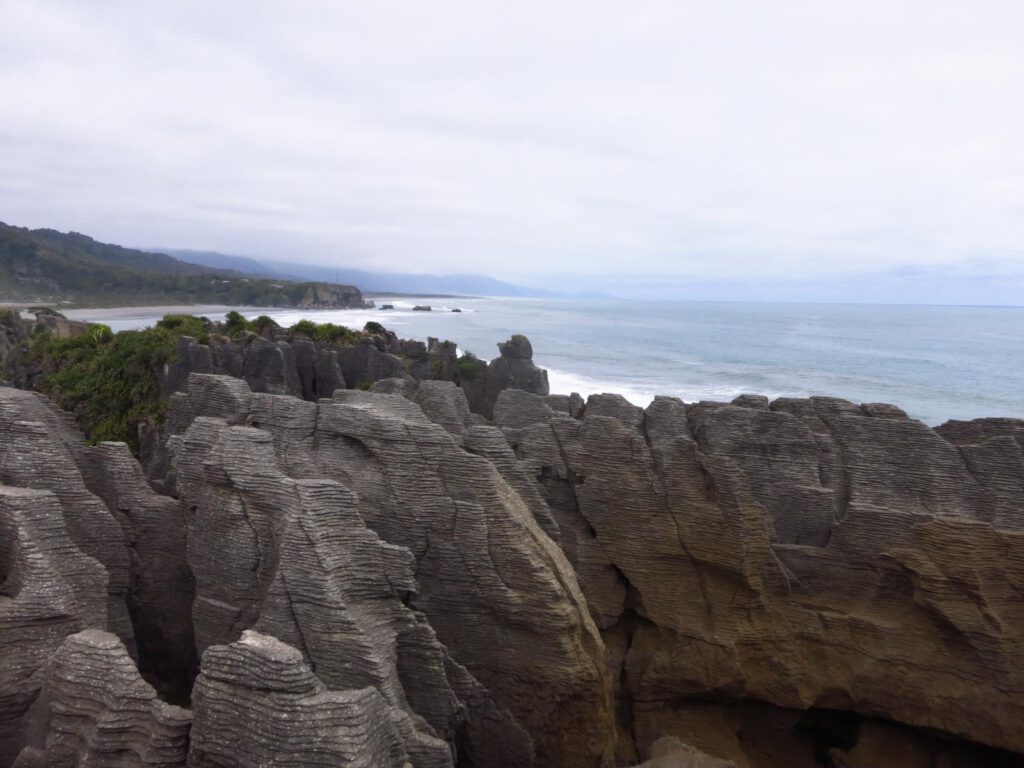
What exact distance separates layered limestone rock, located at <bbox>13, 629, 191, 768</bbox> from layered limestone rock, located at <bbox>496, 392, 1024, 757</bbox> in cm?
747

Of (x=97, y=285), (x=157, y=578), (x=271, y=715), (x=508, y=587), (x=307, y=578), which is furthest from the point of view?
(x=97, y=285)

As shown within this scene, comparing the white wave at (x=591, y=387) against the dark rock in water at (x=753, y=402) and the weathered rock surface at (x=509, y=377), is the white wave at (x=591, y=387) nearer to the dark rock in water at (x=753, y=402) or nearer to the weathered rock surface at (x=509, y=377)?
the weathered rock surface at (x=509, y=377)

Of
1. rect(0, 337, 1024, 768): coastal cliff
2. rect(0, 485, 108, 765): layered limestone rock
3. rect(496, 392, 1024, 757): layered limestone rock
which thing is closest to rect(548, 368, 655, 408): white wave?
rect(496, 392, 1024, 757): layered limestone rock

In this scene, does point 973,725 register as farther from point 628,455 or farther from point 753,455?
point 628,455

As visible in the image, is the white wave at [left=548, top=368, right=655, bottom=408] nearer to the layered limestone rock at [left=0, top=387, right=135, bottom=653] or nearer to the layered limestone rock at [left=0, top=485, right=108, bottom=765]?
the layered limestone rock at [left=0, top=387, right=135, bottom=653]

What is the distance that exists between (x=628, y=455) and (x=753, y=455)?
2.95m

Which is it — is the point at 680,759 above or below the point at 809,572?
below

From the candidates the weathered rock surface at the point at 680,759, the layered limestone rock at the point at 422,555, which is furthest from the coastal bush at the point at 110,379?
the weathered rock surface at the point at 680,759

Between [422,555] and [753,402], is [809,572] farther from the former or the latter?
[422,555]

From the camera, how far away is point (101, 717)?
6.64 m

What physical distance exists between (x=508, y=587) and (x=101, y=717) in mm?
5237

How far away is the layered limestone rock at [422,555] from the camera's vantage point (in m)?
8.79

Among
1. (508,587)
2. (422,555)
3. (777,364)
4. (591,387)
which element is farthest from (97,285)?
(508,587)

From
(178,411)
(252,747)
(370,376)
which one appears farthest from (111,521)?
(370,376)
